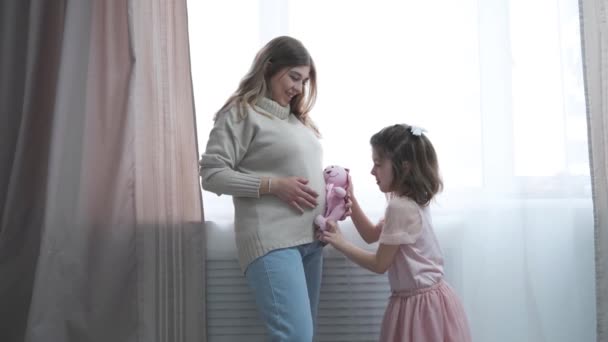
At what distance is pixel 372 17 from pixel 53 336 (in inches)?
58.0

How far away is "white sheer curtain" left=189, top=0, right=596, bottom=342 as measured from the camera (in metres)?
1.81

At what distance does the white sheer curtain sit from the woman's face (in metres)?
0.31

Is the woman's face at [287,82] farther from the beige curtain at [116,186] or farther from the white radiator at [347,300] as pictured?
the white radiator at [347,300]

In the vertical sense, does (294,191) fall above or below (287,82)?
below

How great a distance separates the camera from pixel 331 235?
1533 mm

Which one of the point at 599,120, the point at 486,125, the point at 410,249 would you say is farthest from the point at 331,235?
the point at 599,120

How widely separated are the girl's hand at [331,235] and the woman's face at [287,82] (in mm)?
370

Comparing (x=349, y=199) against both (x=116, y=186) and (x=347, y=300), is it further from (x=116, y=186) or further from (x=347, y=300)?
(x=116, y=186)

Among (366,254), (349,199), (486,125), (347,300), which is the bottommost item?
(347,300)

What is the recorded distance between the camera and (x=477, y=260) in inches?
71.6

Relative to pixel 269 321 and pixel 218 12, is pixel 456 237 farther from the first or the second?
pixel 218 12

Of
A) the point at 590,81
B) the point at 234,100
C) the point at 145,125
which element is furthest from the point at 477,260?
the point at 145,125

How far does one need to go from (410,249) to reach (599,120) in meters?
0.81

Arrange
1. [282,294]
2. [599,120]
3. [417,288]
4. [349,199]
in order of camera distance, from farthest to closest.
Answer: [599,120], [349,199], [417,288], [282,294]
